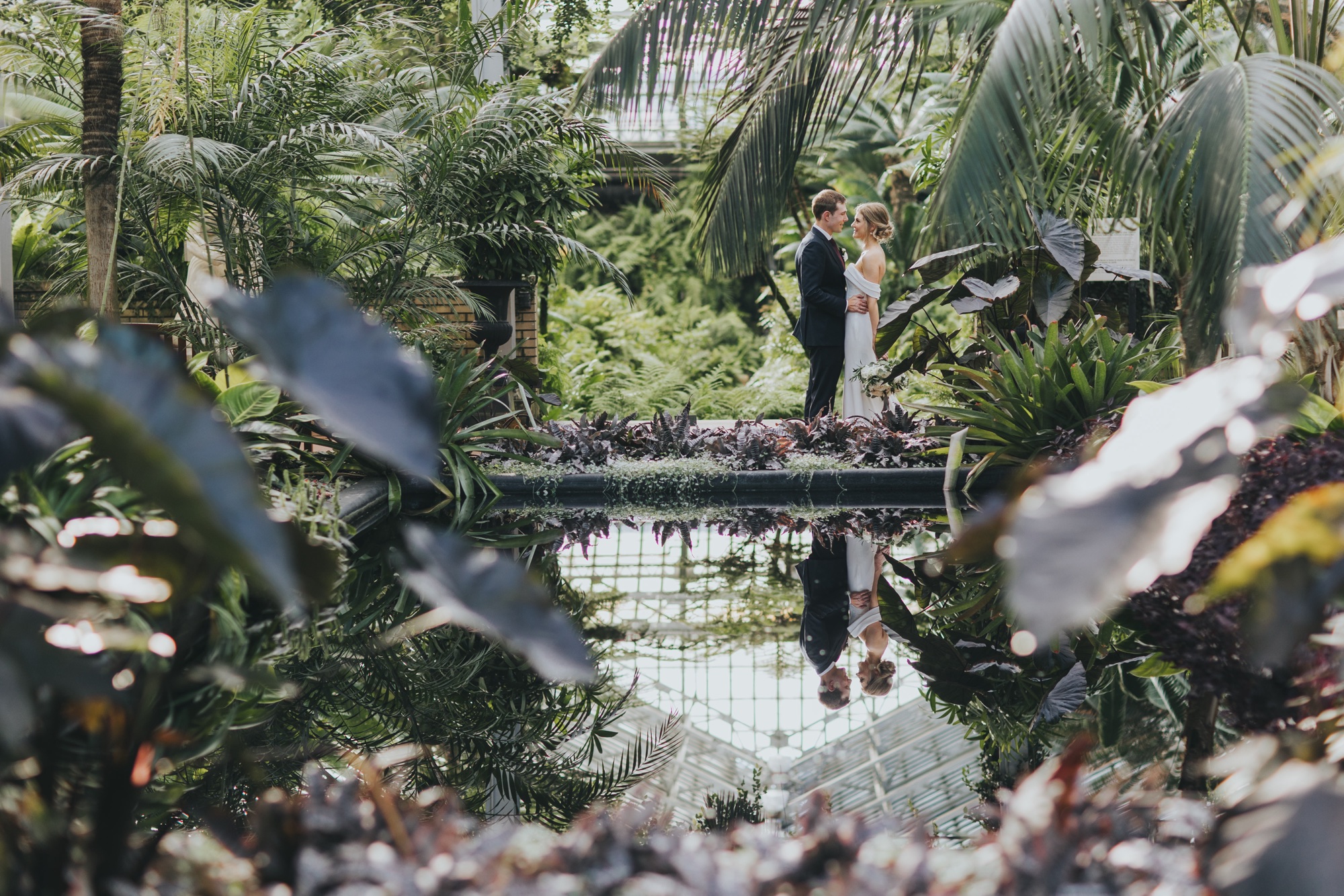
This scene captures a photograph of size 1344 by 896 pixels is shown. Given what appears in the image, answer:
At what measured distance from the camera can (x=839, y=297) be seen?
7.98 metres

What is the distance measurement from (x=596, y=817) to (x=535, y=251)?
771 centimetres

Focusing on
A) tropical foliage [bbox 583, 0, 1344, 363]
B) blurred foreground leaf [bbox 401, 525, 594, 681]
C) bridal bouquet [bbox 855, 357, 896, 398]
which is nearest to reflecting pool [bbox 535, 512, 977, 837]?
blurred foreground leaf [bbox 401, 525, 594, 681]

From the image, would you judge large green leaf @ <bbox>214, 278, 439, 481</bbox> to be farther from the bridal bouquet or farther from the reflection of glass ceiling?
the bridal bouquet

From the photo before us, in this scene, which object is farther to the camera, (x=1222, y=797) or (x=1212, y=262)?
(x=1212, y=262)

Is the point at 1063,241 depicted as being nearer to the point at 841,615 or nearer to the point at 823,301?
the point at 823,301

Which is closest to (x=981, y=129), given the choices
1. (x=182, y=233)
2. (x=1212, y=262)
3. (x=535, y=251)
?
(x=1212, y=262)

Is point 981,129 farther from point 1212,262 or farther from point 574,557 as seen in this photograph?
point 574,557

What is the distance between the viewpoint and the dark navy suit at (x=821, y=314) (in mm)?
7836

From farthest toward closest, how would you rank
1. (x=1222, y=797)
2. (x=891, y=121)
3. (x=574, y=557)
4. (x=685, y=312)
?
(x=685, y=312)
(x=891, y=121)
(x=574, y=557)
(x=1222, y=797)

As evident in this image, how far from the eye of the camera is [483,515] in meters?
5.67

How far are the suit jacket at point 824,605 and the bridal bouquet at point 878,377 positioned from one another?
110 inches

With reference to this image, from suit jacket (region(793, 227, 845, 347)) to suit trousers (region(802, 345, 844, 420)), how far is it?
9 centimetres

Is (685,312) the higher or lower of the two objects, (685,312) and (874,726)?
the lower

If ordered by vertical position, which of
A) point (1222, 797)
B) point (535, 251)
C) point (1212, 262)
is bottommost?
point (535, 251)
